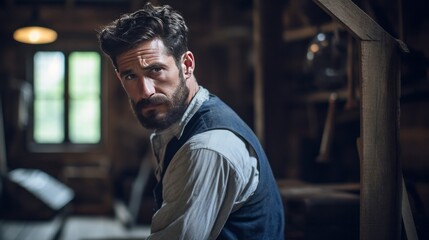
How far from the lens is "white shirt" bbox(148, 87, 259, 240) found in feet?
6.82

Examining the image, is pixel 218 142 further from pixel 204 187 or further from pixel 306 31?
pixel 306 31

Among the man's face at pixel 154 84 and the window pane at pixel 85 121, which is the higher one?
the man's face at pixel 154 84

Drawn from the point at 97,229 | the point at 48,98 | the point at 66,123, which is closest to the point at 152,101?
the point at 97,229

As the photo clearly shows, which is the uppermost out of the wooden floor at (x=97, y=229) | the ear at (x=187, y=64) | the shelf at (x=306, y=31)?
the shelf at (x=306, y=31)

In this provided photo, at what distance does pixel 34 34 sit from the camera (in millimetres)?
7812

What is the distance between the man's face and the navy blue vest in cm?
10

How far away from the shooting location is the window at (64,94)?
1124 centimetres

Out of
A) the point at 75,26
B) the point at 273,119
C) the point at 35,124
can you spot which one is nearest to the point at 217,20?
the point at 75,26

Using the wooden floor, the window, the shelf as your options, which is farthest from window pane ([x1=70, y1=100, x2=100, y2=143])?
the shelf

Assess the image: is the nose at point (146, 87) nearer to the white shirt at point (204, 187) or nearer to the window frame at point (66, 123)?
the white shirt at point (204, 187)

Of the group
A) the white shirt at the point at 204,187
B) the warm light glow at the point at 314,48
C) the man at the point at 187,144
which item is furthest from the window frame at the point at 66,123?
the white shirt at the point at 204,187

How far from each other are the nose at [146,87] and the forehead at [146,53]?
0.07m

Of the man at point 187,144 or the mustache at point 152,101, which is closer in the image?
the man at point 187,144

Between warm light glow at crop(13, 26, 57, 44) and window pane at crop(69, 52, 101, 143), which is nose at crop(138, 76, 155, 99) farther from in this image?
window pane at crop(69, 52, 101, 143)
